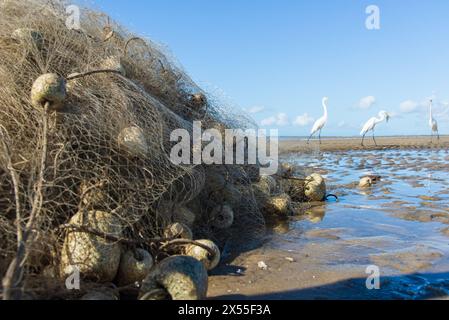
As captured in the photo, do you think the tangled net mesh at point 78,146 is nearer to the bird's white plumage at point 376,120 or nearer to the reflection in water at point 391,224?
the reflection in water at point 391,224

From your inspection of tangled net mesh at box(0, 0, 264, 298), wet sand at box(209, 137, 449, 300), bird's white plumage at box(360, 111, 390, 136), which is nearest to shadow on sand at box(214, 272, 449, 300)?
wet sand at box(209, 137, 449, 300)

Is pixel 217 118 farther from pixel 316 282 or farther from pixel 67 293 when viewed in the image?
pixel 67 293

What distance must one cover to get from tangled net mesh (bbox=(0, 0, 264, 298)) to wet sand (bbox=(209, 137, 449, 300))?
0.72 m

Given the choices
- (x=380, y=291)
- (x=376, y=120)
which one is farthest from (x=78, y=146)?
(x=376, y=120)

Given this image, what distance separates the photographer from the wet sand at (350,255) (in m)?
3.60

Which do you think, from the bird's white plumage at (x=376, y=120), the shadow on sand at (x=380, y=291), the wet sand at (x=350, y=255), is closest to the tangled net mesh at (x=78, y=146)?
the wet sand at (x=350, y=255)

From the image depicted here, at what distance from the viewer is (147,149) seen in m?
3.93

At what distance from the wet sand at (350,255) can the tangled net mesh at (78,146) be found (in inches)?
28.3

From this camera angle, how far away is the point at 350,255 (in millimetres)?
4523

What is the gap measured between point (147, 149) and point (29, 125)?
3.13 ft

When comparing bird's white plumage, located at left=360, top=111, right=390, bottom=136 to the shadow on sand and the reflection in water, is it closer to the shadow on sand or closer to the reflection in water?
the reflection in water

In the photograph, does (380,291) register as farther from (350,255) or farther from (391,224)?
(391,224)

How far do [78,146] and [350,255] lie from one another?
9.10 ft

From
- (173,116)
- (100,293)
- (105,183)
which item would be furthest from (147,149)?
(100,293)
